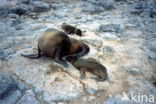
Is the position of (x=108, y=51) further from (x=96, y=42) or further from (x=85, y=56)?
(x=85, y=56)

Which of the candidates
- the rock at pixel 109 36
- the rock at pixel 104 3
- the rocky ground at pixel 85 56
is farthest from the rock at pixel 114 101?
the rock at pixel 104 3

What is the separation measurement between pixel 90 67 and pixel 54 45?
102 centimetres

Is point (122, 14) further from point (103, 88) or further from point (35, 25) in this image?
point (103, 88)

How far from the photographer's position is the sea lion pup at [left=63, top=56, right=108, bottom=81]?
366 centimetres

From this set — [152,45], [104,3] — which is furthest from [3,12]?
[152,45]

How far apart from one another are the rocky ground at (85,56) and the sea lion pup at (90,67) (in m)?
0.12

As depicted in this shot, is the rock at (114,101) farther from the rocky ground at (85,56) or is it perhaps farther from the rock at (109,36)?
the rock at (109,36)

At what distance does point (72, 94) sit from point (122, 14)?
21.8 feet

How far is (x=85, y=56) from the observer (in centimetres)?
444

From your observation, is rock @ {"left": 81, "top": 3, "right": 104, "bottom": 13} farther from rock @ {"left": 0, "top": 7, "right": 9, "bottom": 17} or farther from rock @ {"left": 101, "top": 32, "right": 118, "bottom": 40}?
rock @ {"left": 0, "top": 7, "right": 9, "bottom": 17}

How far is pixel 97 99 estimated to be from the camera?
123 inches

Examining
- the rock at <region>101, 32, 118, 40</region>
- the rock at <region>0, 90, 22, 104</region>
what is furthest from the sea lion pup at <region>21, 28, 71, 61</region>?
the rock at <region>101, 32, 118, 40</region>

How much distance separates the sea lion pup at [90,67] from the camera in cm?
366

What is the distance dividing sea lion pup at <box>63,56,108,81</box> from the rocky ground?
117mm
